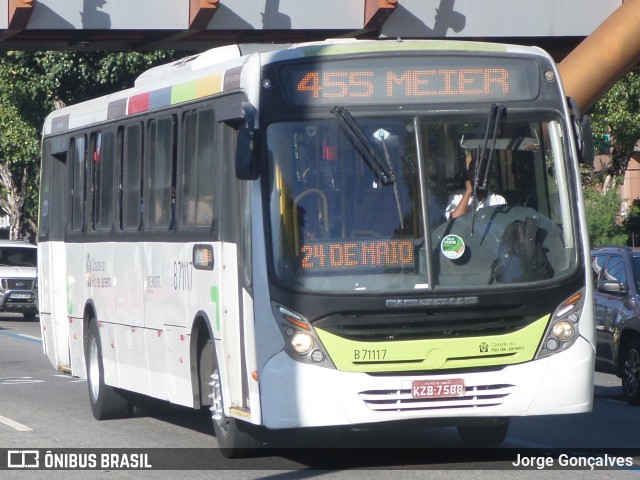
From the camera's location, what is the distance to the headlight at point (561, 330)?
358 inches

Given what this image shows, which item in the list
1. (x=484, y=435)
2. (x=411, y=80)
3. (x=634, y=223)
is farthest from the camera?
(x=634, y=223)

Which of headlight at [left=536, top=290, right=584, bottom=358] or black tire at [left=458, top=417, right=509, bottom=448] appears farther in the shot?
black tire at [left=458, top=417, right=509, bottom=448]

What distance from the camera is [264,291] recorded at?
8.96 meters

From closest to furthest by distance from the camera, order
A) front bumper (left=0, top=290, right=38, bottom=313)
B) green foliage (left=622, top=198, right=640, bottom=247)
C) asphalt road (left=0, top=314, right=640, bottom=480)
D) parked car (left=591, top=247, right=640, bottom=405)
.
Answer: asphalt road (left=0, top=314, right=640, bottom=480) < parked car (left=591, top=247, right=640, bottom=405) < front bumper (left=0, top=290, right=38, bottom=313) < green foliage (left=622, top=198, right=640, bottom=247)

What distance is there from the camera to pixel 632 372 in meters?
14.5

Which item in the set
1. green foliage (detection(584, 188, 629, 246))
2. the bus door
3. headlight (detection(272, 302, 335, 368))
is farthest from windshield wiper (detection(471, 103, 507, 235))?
green foliage (detection(584, 188, 629, 246))

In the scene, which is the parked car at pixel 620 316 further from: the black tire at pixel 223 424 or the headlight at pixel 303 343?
the headlight at pixel 303 343

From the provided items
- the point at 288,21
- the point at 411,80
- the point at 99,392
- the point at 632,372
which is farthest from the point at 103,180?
the point at 288,21

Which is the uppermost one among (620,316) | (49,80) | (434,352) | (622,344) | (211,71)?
(49,80)

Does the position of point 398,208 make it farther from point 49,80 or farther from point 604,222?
point 49,80

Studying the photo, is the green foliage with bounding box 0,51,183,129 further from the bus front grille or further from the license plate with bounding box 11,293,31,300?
the bus front grille

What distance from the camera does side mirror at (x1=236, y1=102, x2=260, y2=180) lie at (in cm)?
898

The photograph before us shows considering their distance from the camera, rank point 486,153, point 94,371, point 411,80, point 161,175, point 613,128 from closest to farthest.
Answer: point 486,153 → point 411,80 → point 161,175 → point 94,371 → point 613,128

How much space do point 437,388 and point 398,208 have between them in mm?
1186
